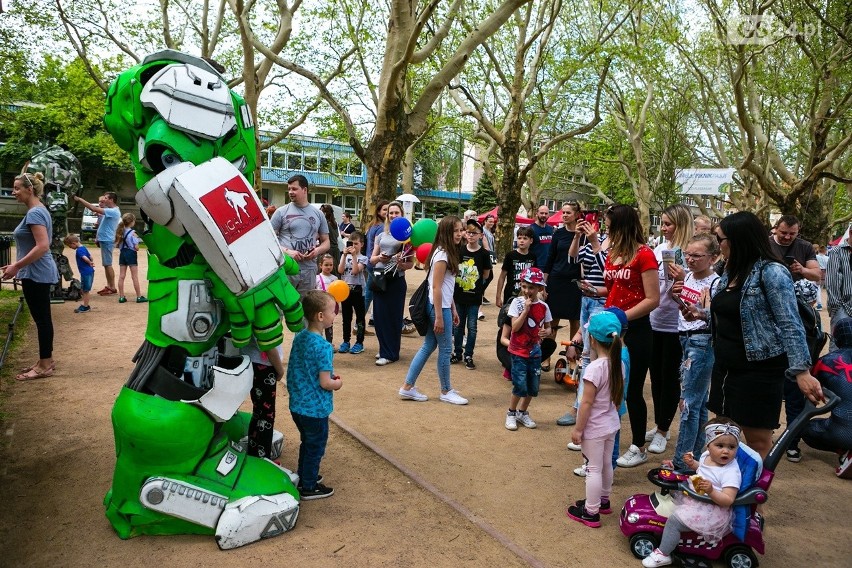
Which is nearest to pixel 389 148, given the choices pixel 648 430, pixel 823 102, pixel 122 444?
pixel 648 430

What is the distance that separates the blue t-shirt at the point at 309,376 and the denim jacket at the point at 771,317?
2.48 metres

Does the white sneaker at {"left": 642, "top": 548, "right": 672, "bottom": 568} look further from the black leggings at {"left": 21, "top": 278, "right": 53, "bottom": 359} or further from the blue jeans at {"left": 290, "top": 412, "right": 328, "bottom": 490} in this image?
the black leggings at {"left": 21, "top": 278, "right": 53, "bottom": 359}

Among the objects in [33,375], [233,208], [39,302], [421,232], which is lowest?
[33,375]

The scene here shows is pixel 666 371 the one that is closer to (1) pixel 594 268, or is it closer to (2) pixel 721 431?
(1) pixel 594 268

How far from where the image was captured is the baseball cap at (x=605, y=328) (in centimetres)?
366

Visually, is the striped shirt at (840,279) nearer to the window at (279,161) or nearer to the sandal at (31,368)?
the sandal at (31,368)

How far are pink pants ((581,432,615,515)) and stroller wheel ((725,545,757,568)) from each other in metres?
0.74

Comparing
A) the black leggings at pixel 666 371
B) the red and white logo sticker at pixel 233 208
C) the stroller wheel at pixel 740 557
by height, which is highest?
the red and white logo sticker at pixel 233 208

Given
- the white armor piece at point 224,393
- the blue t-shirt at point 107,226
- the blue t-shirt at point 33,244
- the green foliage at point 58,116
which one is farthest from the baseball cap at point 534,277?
the green foliage at point 58,116

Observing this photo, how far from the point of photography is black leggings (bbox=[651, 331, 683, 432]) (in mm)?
4660

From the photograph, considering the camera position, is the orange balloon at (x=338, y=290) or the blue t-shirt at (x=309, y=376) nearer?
the blue t-shirt at (x=309, y=376)

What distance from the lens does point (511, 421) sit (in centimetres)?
525

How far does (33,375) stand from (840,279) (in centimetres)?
Answer: 744

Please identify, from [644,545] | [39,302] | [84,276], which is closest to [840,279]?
[644,545]
